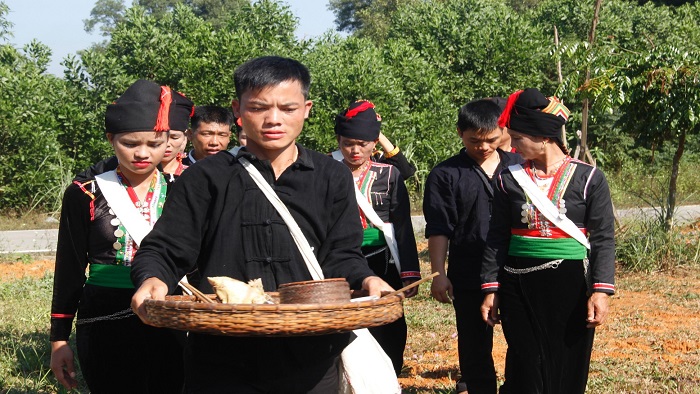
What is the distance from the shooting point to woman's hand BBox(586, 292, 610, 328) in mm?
4434

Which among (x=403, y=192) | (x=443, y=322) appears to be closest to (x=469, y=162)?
(x=403, y=192)

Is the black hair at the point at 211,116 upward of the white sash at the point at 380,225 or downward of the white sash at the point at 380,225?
upward

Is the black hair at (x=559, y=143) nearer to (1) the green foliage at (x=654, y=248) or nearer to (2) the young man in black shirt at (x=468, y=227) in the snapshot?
(2) the young man in black shirt at (x=468, y=227)

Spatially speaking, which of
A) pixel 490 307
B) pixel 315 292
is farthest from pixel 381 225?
pixel 315 292

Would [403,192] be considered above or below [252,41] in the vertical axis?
below

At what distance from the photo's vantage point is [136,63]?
58.0ft

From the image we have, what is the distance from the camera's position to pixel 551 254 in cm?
454

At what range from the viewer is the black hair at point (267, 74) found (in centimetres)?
319

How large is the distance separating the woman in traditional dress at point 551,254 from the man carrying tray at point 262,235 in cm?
156

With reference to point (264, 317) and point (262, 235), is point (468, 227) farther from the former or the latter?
point (264, 317)

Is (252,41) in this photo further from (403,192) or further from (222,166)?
(222,166)

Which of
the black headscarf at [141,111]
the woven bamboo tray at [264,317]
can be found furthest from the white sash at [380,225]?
the woven bamboo tray at [264,317]

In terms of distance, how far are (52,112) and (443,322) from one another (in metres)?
11.5

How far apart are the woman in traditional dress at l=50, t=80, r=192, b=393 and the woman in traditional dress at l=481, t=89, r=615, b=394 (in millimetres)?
1746
